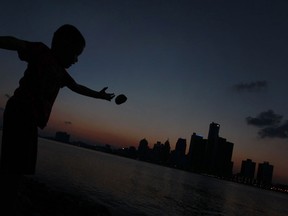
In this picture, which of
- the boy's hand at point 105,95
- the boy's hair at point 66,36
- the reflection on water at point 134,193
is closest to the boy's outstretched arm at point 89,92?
the boy's hand at point 105,95

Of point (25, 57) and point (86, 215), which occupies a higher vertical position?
point (25, 57)

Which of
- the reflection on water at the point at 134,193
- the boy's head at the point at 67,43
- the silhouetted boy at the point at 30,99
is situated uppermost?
the boy's head at the point at 67,43

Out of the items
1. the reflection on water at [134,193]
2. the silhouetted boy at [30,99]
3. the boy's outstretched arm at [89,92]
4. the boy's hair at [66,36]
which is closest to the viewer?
the silhouetted boy at [30,99]

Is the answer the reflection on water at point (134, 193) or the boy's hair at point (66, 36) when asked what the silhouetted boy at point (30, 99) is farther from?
the reflection on water at point (134, 193)

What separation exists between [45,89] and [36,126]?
0.35 m

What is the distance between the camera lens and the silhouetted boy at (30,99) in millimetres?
2432

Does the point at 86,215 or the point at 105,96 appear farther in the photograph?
the point at 86,215

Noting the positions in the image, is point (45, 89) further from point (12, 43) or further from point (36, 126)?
point (12, 43)

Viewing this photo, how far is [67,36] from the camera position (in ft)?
9.38

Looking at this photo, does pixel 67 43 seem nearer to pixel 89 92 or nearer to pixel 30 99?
pixel 30 99

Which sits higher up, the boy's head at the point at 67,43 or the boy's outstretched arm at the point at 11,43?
the boy's head at the point at 67,43

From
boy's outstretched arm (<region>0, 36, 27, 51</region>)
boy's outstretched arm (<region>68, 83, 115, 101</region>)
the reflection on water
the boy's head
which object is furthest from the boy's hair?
the reflection on water

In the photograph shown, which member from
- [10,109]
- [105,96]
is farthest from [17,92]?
[105,96]

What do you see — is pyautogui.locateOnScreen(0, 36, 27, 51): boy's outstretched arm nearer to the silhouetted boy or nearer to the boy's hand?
the silhouetted boy
